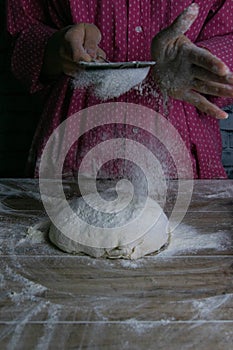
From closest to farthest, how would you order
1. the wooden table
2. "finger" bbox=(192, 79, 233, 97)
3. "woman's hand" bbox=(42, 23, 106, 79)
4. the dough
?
the wooden table → the dough → "finger" bbox=(192, 79, 233, 97) → "woman's hand" bbox=(42, 23, 106, 79)

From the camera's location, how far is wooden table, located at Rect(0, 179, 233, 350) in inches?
26.0

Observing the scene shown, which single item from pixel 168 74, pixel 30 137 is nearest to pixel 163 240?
pixel 168 74

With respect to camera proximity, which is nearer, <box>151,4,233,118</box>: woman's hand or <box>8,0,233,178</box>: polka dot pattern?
<box>151,4,233,118</box>: woman's hand

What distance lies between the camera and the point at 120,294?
2.53ft

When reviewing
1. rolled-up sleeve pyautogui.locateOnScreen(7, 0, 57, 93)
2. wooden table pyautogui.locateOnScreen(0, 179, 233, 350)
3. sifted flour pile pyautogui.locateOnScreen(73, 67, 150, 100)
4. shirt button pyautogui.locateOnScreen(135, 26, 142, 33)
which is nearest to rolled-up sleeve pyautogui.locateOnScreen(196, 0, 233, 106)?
shirt button pyautogui.locateOnScreen(135, 26, 142, 33)

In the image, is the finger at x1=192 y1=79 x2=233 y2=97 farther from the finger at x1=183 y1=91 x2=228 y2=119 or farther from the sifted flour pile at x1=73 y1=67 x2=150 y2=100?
the sifted flour pile at x1=73 y1=67 x2=150 y2=100

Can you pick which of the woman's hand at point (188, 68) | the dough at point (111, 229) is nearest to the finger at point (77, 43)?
the woman's hand at point (188, 68)

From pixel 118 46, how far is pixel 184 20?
38 centimetres

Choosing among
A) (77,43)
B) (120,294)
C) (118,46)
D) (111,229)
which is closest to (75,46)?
(77,43)

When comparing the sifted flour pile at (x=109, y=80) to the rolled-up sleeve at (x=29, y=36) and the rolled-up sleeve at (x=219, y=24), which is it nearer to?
the rolled-up sleeve at (x=29, y=36)

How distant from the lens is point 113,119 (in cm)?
133

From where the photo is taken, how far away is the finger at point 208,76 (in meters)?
0.99

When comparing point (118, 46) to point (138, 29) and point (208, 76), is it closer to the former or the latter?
point (138, 29)

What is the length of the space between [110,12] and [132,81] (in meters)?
0.27
